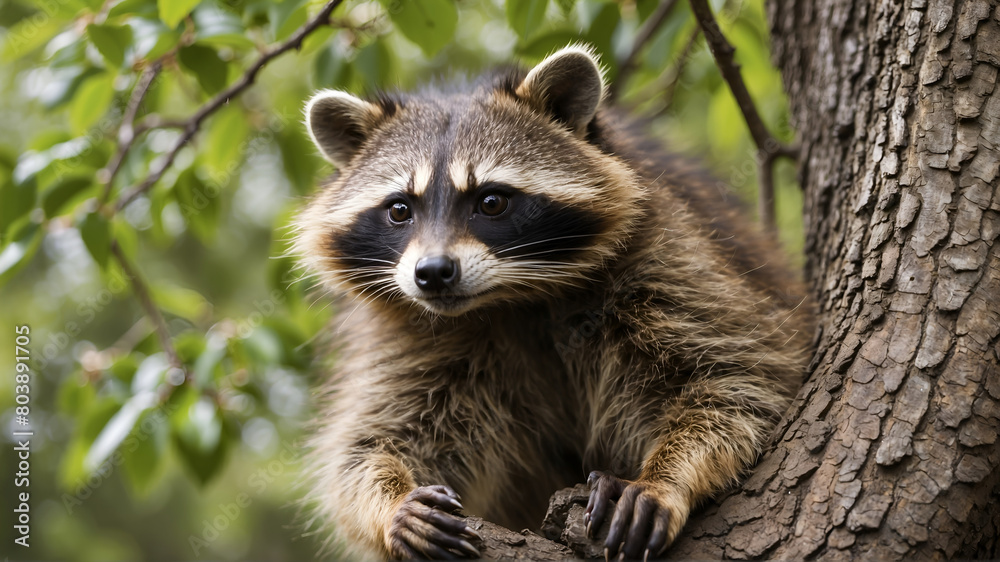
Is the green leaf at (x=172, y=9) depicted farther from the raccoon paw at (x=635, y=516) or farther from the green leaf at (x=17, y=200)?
the raccoon paw at (x=635, y=516)

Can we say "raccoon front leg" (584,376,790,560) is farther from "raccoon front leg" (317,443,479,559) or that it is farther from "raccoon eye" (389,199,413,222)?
"raccoon eye" (389,199,413,222)

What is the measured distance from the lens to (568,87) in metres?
4.21

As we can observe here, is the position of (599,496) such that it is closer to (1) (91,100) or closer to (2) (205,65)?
(2) (205,65)

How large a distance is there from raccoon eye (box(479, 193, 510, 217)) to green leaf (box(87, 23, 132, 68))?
1984 mm

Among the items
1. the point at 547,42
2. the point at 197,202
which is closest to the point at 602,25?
the point at 547,42

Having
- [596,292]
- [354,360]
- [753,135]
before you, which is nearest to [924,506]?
[596,292]

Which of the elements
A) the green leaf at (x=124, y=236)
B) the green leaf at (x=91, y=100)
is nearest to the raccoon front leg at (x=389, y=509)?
the green leaf at (x=124, y=236)

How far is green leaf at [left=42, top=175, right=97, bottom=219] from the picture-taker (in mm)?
4496

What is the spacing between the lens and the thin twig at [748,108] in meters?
4.08

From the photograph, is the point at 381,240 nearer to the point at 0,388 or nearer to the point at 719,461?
the point at 719,461

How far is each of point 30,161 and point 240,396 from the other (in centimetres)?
193

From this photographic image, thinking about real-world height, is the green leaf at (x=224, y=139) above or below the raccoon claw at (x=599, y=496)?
above

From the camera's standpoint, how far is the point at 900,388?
2.97 metres

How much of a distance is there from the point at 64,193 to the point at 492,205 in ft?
8.50
